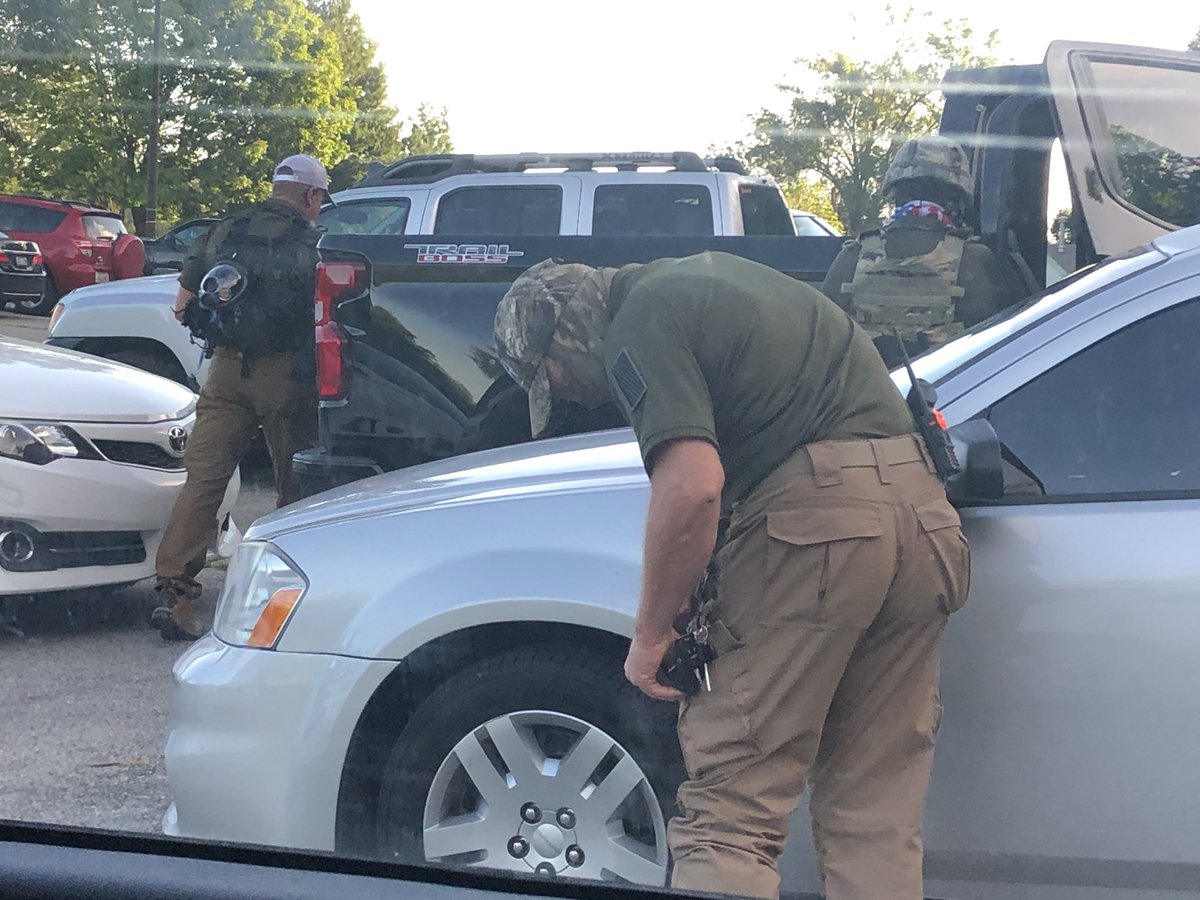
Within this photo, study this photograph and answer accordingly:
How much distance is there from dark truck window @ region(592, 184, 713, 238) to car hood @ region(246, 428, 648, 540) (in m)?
3.20

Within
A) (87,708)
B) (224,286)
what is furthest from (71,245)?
(87,708)

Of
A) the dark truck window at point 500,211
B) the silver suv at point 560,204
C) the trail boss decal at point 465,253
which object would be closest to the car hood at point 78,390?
the silver suv at point 560,204

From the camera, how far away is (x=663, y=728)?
7.93ft

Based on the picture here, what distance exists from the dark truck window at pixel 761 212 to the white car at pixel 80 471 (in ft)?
7.80

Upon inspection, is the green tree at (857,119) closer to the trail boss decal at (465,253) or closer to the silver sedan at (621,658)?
the silver sedan at (621,658)

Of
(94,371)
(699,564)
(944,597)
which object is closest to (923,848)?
(944,597)

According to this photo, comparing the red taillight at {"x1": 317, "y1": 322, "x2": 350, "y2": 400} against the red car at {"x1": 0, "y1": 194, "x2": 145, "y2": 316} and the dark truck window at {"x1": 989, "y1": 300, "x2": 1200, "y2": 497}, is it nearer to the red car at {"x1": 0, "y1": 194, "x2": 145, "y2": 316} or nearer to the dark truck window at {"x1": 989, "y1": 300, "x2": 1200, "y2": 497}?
the red car at {"x1": 0, "y1": 194, "x2": 145, "y2": 316}

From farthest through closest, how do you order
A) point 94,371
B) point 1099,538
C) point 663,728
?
point 94,371
point 663,728
point 1099,538

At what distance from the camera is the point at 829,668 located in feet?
6.87

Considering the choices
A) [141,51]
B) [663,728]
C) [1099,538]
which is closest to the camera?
[1099,538]

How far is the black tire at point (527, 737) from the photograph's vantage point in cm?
242

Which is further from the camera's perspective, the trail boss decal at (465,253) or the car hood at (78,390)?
the car hood at (78,390)

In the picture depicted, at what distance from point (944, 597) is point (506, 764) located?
848 millimetres

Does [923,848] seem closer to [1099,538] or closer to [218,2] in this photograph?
[1099,538]
